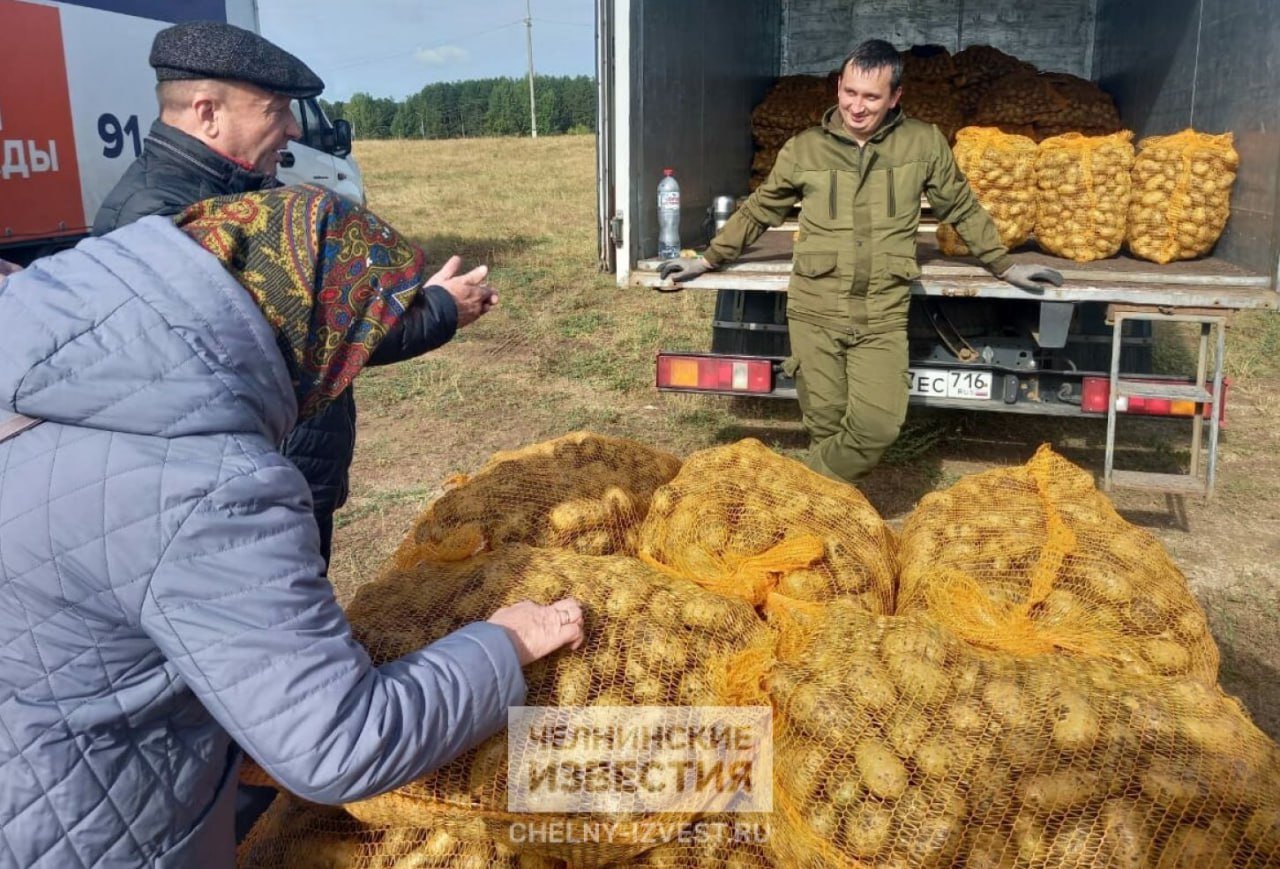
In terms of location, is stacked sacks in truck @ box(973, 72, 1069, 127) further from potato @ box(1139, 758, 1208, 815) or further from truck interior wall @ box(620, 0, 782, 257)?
potato @ box(1139, 758, 1208, 815)

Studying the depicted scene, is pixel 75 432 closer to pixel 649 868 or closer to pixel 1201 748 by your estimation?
pixel 649 868

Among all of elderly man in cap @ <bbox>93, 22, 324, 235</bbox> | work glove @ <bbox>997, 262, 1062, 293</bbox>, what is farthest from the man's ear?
work glove @ <bbox>997, 262, 1062, 293</bbox>

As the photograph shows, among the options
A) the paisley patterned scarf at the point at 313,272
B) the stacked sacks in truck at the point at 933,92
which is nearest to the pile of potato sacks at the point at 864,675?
the paisley patterned scarf at the point at 313,272

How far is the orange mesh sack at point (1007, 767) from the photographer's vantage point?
160 cm

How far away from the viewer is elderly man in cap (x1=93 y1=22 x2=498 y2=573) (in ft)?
6.40

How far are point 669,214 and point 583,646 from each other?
3.38 meters

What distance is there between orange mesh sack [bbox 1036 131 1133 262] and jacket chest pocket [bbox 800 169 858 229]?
136 cm

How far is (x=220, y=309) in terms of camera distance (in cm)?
130

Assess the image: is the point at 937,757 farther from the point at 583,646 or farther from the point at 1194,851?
the point at 583,646

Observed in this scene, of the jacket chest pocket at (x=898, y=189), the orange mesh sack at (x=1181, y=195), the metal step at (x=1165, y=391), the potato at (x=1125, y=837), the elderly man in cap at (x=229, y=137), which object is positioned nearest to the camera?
the potato at (x=1125, y=837)

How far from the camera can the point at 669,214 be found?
4.95 metres

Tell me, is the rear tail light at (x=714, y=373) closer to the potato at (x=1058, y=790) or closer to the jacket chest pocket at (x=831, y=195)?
the jacket chest pocket at (x=831, y=195)

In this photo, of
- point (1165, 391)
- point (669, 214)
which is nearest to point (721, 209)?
point (669, 214)

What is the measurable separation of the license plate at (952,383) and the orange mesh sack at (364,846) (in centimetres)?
335
